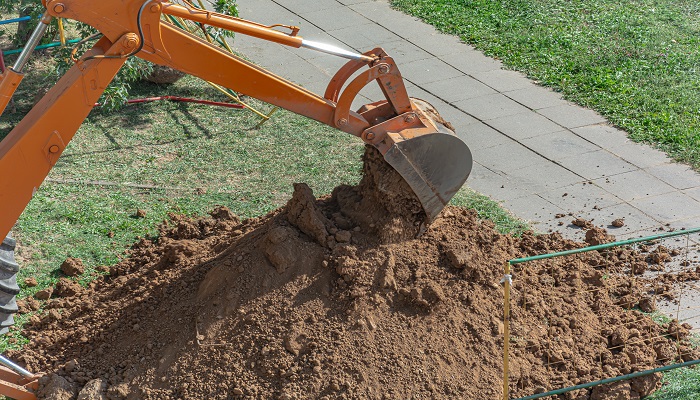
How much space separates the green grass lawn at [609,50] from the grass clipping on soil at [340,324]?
13.8 feet

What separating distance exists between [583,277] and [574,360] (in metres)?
1.19

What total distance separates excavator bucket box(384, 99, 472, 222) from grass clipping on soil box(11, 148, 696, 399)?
6.0 inches

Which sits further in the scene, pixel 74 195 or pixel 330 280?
pixel 74 195

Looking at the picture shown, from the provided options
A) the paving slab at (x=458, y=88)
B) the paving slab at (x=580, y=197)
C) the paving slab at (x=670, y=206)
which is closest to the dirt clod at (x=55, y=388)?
the paving slab at (x=580, y=197)

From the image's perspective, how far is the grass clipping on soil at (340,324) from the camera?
6609mm

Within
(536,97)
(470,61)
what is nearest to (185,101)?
(470,61)

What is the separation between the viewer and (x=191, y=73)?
20.7 ft

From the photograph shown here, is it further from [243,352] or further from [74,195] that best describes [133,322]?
[74,195]

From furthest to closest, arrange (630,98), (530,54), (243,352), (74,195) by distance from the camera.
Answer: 1. (530,54)
2. (630,98)
3. (74,195)
4. (243,352)

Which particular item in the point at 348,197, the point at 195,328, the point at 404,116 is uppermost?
the point at 404,116

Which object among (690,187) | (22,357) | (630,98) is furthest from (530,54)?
(22,357)

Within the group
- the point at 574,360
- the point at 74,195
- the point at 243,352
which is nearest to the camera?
the point at 243,352

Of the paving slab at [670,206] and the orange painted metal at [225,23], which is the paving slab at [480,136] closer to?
the paving slab at [670,206]

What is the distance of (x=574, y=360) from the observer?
7.18 metres
